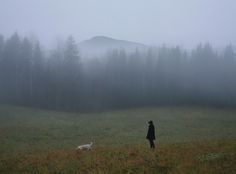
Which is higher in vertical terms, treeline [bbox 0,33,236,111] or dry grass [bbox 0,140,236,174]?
treeline [bbox 0,33,236,111]

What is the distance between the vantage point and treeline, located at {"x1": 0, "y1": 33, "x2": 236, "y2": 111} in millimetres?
72625

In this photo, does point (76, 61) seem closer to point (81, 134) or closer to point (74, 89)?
point (74, 89)

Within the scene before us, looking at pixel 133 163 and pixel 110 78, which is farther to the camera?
pixel 110 78

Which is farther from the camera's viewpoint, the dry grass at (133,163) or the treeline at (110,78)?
the treeline at (110,78)

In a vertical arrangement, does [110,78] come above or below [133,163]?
above

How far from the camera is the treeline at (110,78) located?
72.6 metres

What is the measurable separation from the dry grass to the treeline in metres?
50.4

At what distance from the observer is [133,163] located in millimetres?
15703

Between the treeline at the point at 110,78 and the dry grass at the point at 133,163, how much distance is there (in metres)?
50.4

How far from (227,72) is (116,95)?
34164mm

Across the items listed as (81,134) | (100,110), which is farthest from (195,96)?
(81,134)

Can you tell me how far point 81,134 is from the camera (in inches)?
1497

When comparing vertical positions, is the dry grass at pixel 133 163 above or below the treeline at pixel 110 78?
below

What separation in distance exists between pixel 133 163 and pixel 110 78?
69.4 metres
